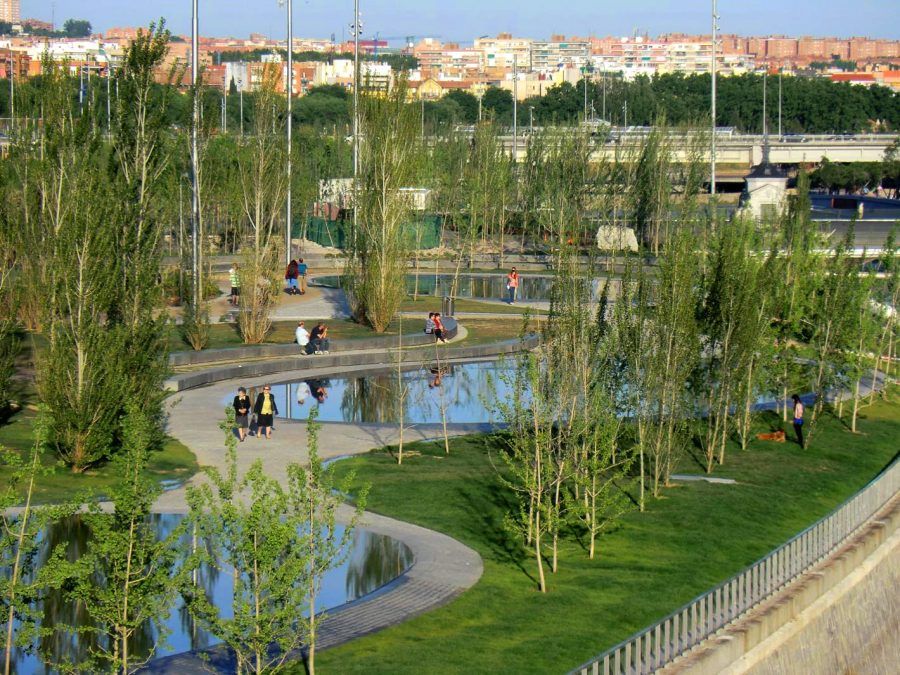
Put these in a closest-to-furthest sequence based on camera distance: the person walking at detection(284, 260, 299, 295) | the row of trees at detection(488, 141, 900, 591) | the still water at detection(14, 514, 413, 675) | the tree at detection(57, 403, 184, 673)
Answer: the tree at detection(57, 403, 184, 673), the still water at detection(14, 514, 413, 675), the row of trees at detection(488, 141, 900, 591), the person walking at detection(284, 260, 299, 295)

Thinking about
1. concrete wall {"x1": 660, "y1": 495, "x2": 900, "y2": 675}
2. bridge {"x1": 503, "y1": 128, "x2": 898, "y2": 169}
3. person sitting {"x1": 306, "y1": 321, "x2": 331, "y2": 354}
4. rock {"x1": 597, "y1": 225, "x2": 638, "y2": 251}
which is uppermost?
bridge {"x1": 503, "y1": 128, "x2": 898, "y2": 169}

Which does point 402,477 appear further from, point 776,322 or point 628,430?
point 776,322

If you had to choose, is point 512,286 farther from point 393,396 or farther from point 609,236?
point 393,396

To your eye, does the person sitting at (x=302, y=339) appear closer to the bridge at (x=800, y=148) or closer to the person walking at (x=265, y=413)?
the person walking at (x=265, y=413)

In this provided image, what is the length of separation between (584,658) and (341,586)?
13.3 feet

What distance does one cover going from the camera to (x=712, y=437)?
26.7 metres

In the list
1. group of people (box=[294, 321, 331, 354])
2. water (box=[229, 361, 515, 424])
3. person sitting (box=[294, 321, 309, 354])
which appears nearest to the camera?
water (box=[229, 361, 515, 424])

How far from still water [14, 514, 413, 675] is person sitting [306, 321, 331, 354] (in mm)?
13850

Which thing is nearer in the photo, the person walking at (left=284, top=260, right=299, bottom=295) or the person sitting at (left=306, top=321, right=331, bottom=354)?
the person sitting at (left=306, top=321, right=331, bottom=354)

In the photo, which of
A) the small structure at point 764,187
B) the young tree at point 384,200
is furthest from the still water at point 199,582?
the small structure at point 764,187

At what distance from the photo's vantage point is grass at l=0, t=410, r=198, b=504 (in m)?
22.3

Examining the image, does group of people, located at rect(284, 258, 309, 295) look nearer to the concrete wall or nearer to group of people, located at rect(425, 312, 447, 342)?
group of people, located at rect(425, 312, 447, 342)

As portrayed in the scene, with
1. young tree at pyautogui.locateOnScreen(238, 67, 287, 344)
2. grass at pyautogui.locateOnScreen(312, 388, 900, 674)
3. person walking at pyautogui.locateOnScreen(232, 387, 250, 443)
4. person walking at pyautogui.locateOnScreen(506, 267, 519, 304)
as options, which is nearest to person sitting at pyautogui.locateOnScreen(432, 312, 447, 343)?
young tree at pyautogui.locateOnScreen(238, 67, 287, 344)

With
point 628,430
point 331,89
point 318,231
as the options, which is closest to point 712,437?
point 628,430
